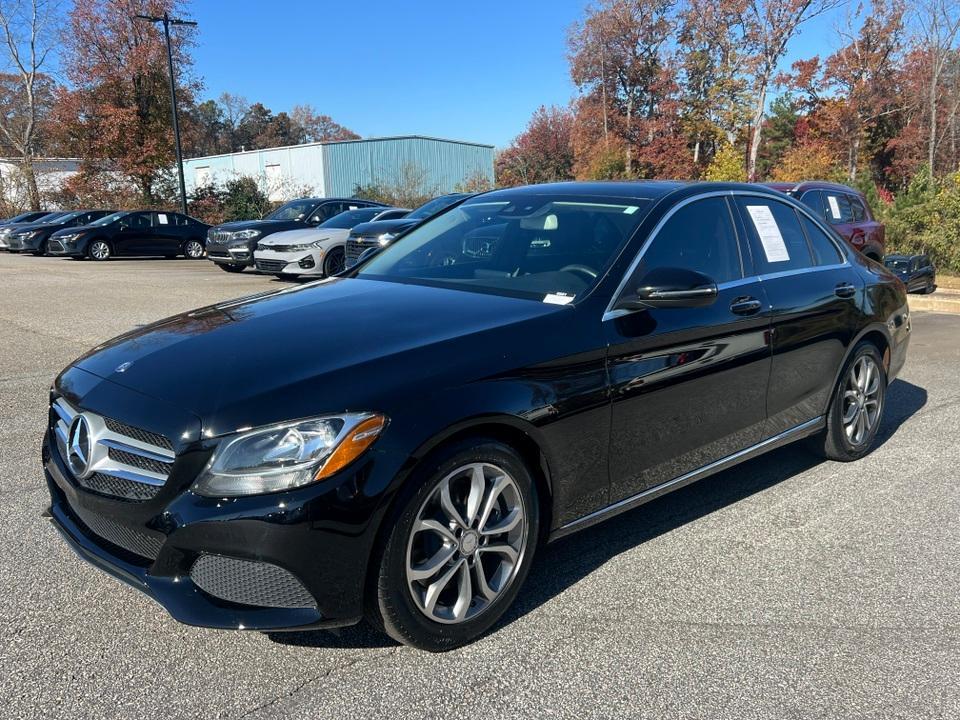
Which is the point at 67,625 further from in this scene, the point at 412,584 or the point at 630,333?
the point at 630,333

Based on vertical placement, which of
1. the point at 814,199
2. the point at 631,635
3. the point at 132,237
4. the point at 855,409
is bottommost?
the point at 631,635

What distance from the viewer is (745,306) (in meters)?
3.92

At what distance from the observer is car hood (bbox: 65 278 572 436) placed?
256 centimetres

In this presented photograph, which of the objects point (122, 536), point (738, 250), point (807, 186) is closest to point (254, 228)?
point (807, 186)

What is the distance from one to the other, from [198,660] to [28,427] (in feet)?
11.2

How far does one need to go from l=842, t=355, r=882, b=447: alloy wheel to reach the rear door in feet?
Answer: 0.96

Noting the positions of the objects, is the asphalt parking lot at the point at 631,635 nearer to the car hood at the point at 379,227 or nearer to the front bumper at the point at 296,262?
the car hood at the point at 379,227

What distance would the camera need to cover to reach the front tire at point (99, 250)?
74.5 ft

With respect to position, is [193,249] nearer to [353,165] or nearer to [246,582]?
[353,165]

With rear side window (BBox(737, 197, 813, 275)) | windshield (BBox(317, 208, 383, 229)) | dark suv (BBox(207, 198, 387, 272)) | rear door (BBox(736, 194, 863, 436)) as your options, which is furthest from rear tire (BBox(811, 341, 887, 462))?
dark suv (BBox(207, 198, 387, 272))

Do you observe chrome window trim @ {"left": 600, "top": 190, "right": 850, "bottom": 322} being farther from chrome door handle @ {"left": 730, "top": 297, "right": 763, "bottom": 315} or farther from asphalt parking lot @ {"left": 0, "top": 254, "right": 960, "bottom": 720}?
asphalt parking lot @ {"left": 0, "top": 254, "right": 960, "bottom": 720}

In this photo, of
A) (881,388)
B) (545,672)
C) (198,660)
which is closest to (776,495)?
(881,388)

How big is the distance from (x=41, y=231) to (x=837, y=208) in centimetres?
2380

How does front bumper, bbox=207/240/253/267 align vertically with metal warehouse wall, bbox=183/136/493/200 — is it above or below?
below
